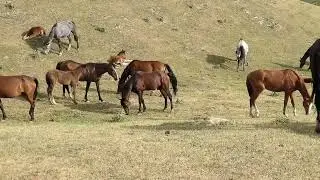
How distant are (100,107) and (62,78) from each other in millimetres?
2305

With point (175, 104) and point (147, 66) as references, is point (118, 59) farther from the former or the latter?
point (175, 104)

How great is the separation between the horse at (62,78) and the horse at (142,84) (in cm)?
323

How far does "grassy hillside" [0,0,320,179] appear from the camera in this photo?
40.0 feet

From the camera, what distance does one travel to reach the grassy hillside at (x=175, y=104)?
12180 mm

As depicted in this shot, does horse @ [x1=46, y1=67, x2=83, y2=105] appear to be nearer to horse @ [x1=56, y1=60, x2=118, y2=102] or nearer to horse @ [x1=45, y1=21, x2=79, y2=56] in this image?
horse @ [x1=56, y1=60, x2=118, y2=102]

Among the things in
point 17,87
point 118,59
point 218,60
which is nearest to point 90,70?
point 118,59

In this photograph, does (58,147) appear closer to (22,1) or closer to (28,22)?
(28,22)

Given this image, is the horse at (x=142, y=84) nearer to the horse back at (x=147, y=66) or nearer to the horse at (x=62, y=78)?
the horse at (x=62, y=78)

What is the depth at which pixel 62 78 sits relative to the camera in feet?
78.5

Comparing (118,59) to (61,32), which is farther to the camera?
(61,32)

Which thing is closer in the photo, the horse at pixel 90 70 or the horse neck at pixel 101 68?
the horse at pixel 90 70

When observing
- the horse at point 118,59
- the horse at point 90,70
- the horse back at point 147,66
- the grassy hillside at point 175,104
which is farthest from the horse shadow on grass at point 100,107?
the horse at point 118,59

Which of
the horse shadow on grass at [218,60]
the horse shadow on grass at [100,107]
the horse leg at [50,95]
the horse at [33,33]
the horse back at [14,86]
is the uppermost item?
the horse at [33,33]

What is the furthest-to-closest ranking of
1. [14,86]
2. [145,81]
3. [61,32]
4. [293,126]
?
[61,32]
[145,81]
[14,86]
[293,126]
